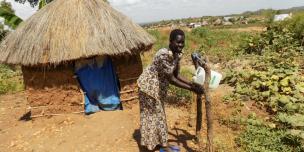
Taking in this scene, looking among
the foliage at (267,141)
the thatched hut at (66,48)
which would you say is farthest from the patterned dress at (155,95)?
the thatched hut at (66,48)

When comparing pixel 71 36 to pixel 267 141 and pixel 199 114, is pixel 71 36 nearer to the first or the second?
pixel 199 114

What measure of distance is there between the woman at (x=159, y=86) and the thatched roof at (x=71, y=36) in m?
2.30

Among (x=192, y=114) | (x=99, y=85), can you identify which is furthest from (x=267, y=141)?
(x=99, y=85)

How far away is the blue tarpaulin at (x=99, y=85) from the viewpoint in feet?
23.4

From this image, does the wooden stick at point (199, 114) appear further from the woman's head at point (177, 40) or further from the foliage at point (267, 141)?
the woman's head at point (177, 40)

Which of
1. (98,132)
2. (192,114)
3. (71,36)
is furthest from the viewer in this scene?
(71,36)

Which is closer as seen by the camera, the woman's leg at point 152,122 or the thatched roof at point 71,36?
the woman's leg at point 152,122

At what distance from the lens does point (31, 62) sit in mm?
6660

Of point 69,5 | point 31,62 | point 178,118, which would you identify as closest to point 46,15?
point 69,5

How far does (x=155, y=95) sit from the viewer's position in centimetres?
451

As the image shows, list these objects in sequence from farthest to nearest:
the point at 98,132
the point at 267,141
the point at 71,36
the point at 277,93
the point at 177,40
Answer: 1. the point at 277,93
2. the point at 71,36
3. the point at 98,132
4. the point at 267,141
5. the point at 177,40

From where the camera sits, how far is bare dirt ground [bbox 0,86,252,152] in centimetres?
556

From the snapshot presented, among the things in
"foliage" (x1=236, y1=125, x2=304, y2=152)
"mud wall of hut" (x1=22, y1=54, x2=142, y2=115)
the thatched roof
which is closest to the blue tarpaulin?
"mud wall of hut" (x1=22, y1=54, x2=142, y2=115)

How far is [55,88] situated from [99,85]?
937mm
